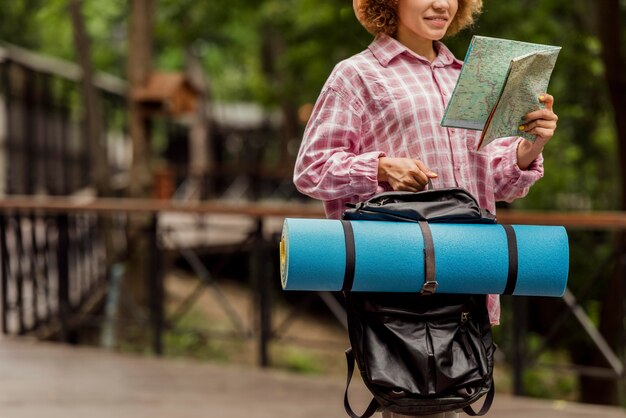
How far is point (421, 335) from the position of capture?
2.26 metres

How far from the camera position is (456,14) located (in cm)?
260

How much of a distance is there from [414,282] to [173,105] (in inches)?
389

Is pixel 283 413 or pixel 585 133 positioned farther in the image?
pixel 585 133

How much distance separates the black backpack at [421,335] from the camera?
224 cm

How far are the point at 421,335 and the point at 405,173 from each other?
356mm

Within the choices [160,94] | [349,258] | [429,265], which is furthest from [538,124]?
[160,94]

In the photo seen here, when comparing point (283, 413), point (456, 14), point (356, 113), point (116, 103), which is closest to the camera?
point (356, 113)

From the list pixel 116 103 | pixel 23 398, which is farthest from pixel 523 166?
pixel 116 103

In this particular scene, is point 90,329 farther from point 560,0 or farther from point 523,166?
point 523,166

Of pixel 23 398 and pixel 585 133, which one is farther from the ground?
pixel 585 133

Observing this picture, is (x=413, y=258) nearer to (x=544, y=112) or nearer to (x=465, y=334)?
(x=465, y=334)

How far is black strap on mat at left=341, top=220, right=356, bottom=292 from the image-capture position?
2.19 m

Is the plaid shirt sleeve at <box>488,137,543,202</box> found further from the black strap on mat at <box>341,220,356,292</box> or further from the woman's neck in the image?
the black strap on mat at <box>341,220,356,292</box>

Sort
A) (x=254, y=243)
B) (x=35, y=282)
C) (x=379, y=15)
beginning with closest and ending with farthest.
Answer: (x=379, y=15)
(x=254, y=243)
(x=35, y=282)
